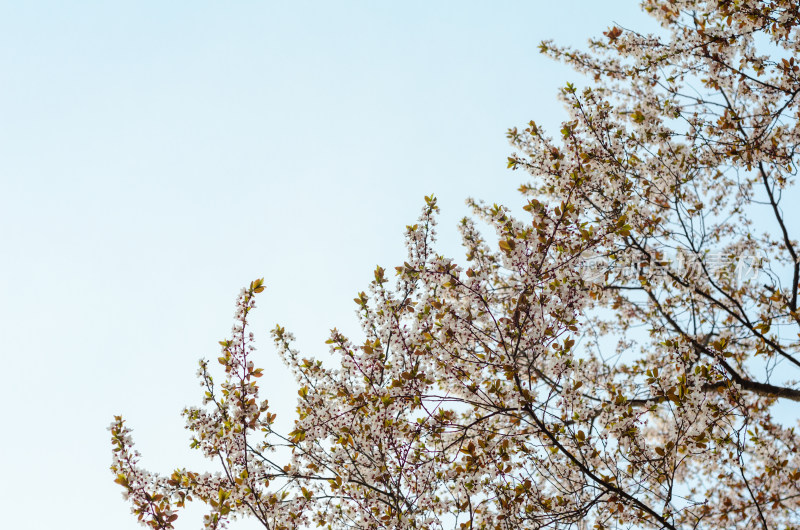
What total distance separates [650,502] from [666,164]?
11.5 ft

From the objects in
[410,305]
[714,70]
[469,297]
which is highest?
[714,70]

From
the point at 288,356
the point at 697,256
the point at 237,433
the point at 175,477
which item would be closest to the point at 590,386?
the point at 697,256

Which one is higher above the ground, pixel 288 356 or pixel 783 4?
pixel 783 4

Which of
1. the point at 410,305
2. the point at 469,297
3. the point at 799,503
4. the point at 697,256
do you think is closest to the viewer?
the point at 469,297

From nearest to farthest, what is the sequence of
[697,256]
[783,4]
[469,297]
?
[469,297] → [783,4] → [697,256]

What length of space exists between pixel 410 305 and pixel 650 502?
3103mm

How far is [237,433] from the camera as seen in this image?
3523 millimetres

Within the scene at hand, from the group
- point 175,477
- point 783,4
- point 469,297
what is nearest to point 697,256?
point 783,4

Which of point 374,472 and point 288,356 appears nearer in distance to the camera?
point 374,472

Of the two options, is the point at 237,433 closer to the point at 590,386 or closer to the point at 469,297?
the point at 469,297

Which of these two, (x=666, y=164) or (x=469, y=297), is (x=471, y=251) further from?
(x=666, y=164)

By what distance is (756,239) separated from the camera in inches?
243

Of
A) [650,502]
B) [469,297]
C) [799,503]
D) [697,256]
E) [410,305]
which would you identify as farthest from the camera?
[799,503]

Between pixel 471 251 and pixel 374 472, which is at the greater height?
pixel 471 251
